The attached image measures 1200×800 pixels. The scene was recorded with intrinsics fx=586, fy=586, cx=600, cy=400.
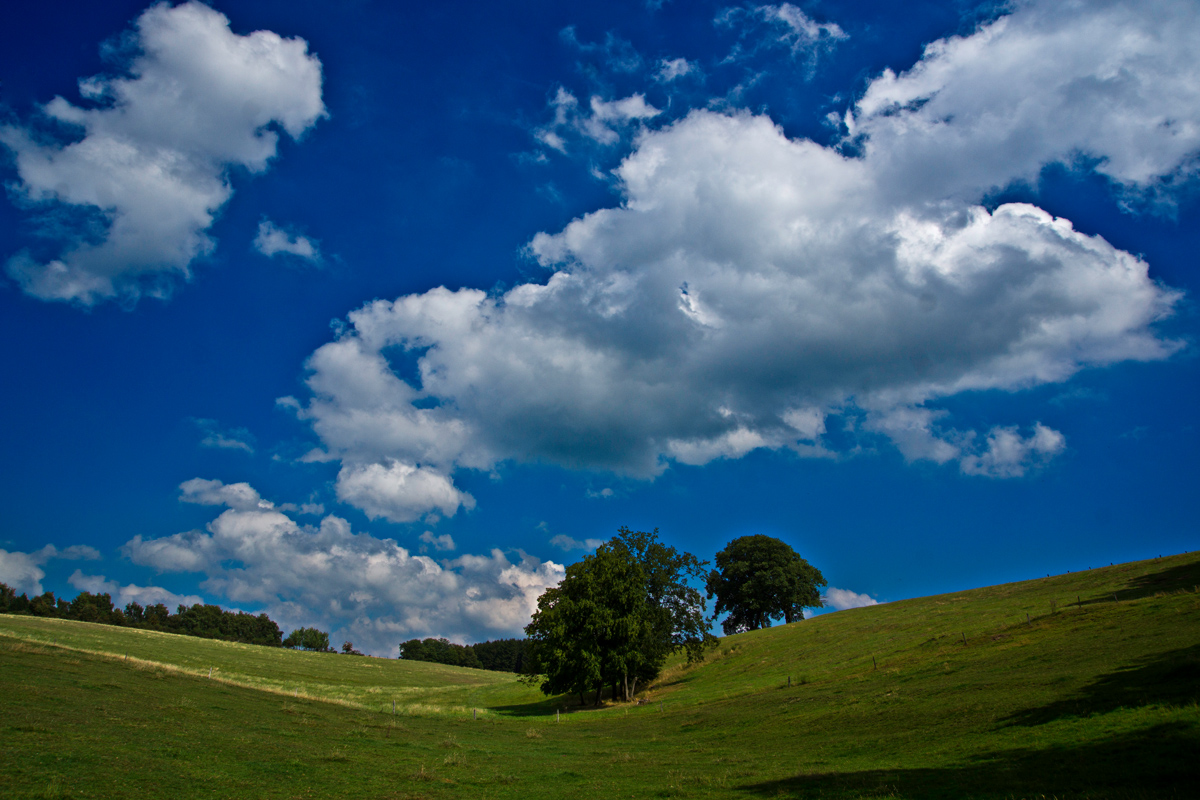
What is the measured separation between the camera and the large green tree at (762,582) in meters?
93.9

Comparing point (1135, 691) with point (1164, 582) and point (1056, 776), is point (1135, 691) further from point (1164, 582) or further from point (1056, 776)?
point (1164, 582)

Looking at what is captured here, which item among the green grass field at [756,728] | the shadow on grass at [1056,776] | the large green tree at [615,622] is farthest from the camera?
the large green tree at [615,622]

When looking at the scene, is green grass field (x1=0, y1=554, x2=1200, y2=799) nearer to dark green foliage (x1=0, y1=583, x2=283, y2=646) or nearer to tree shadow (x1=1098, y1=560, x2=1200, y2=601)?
tree shadow (x1=1098, y1=560, x2=1200, y2=601)

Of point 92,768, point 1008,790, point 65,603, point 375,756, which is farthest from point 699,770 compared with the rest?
point 65,603

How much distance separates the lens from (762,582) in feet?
313

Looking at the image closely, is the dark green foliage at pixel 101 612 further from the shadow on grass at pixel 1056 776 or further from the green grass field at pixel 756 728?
the shadow on grass at pixel 1056 776

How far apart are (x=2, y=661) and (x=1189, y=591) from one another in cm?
8116

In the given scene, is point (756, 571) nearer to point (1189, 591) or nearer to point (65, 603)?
point (1189, 591)

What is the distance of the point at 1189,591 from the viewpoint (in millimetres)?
41812

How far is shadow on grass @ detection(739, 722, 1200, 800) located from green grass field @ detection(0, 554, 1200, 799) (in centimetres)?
9

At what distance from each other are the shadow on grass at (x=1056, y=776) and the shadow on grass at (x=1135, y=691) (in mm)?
3604

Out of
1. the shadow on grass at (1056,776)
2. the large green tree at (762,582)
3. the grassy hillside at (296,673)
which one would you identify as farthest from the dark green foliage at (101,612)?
the shadow on grass at (1056,776)

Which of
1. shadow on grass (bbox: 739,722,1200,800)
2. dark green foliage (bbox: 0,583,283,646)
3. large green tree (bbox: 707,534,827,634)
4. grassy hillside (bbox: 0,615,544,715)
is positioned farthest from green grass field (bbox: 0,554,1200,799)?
dark green foliage (bbox: 0,583,283,646)

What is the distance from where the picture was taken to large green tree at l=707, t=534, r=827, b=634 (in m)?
93.9
